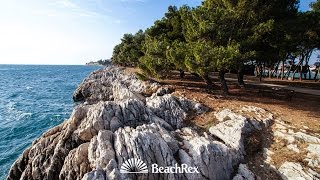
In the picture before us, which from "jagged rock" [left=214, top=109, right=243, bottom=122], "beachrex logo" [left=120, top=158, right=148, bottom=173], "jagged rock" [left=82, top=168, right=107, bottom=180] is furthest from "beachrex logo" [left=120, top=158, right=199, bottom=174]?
"jagged rock" [left=214, top=109, right=243, bottom=122]

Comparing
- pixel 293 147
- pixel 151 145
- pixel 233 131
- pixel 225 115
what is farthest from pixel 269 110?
pixel 151 145

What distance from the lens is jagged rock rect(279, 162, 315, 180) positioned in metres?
13.0

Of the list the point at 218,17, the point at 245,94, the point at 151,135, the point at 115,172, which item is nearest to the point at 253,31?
the point at 218,17

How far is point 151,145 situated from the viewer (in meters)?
14.1

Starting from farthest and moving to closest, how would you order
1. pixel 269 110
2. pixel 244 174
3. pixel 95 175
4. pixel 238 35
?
pixel 238 35, pixel 269 110, pixel 244 174, pixel 95 175

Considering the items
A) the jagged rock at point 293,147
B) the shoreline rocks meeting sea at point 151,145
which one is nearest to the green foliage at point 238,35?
the shoreline rocks meeting sea at point 151,145

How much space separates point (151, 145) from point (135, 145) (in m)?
0.85

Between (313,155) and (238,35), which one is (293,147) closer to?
(313,155)

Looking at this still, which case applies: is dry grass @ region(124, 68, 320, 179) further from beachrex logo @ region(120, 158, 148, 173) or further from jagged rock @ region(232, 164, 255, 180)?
beachrex logo @ region(120, 158, 148, 173)

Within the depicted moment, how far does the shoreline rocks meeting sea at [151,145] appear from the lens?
1356 centimetres

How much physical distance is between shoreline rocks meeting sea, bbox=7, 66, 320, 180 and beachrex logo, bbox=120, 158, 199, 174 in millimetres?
126

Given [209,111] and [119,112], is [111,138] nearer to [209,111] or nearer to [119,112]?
[119,112]

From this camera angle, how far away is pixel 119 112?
719 inches

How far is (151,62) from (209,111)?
12.0 meters
